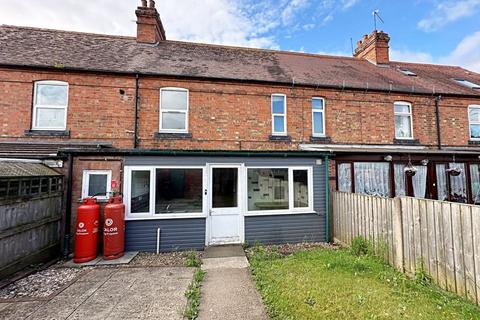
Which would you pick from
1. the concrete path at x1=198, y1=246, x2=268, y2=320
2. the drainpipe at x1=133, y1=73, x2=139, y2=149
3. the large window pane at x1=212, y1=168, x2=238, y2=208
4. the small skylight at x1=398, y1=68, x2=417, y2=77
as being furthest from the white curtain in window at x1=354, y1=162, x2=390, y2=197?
the drainpipe at x1=133, y1=73, x2=139, y2=149

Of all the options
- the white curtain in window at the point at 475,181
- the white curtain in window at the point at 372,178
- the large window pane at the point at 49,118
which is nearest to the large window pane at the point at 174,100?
the large window pane at the point at 49,118

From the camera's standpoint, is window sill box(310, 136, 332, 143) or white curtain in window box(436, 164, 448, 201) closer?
white curtain in window box(436, 164, 448, 201)

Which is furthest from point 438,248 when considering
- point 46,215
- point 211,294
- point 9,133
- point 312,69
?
point 9,133

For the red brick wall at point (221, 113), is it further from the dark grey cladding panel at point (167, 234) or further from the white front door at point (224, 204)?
the dark grey cladding panel at point (167, 234)

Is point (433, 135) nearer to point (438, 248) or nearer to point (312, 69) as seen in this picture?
point (312, 69)

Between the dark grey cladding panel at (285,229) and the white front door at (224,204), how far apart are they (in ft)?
1.20

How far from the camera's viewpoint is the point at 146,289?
470cm

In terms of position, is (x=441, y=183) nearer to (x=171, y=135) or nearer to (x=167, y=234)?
(x=167, y=234)

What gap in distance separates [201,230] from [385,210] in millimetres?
4779

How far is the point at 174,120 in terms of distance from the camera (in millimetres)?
9688

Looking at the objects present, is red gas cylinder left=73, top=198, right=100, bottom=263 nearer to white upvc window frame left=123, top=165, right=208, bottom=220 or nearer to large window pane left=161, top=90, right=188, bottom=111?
white upvc window frame left=123, top=165, right=208, bottom=220

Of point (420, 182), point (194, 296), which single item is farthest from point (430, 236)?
point (420, 182)

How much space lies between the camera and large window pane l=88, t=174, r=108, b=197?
23.6ft

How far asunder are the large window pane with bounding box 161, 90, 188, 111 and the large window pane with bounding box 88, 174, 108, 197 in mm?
3665
